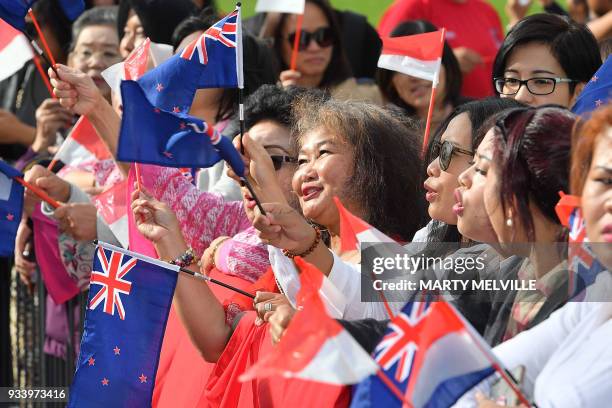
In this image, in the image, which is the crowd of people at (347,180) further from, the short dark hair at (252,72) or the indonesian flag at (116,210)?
the indonesian flag at (116,210)

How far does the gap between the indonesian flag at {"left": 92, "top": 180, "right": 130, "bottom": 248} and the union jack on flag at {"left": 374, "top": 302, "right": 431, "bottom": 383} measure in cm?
217

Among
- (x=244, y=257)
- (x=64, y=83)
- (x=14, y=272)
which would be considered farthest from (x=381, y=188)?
(x=14, y=272)

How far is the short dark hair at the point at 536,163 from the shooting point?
2941 millimetres

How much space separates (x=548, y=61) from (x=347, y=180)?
1052 millimetres

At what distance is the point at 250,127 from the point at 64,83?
72 cm

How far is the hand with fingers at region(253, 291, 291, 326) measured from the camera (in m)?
3.53

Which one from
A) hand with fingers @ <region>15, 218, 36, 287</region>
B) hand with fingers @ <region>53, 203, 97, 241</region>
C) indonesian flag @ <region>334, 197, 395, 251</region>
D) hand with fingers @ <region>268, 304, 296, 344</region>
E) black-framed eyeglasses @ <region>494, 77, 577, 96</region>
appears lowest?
hand with fingers @ <region>15, 218, 36, 287</region>

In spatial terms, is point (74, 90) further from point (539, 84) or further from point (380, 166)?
point (539, 84)

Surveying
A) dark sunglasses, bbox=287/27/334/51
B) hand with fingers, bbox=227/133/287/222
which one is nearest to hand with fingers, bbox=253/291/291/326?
hand with fingers, bbox=227/133/287/222

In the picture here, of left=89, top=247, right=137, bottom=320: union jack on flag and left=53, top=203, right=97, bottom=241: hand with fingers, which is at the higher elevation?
left=89, top=247, right=137, bottom=320: union jack on flag

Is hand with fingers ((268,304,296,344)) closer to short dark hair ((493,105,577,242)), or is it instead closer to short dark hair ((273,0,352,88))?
short dark hair ((493,105,577,242))

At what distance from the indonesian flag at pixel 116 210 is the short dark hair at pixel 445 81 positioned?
4.91 ft

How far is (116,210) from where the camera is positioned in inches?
189

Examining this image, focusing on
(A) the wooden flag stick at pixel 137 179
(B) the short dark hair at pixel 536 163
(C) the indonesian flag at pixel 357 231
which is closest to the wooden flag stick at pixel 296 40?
(A) the wooden flag stick at pixel 137 179
